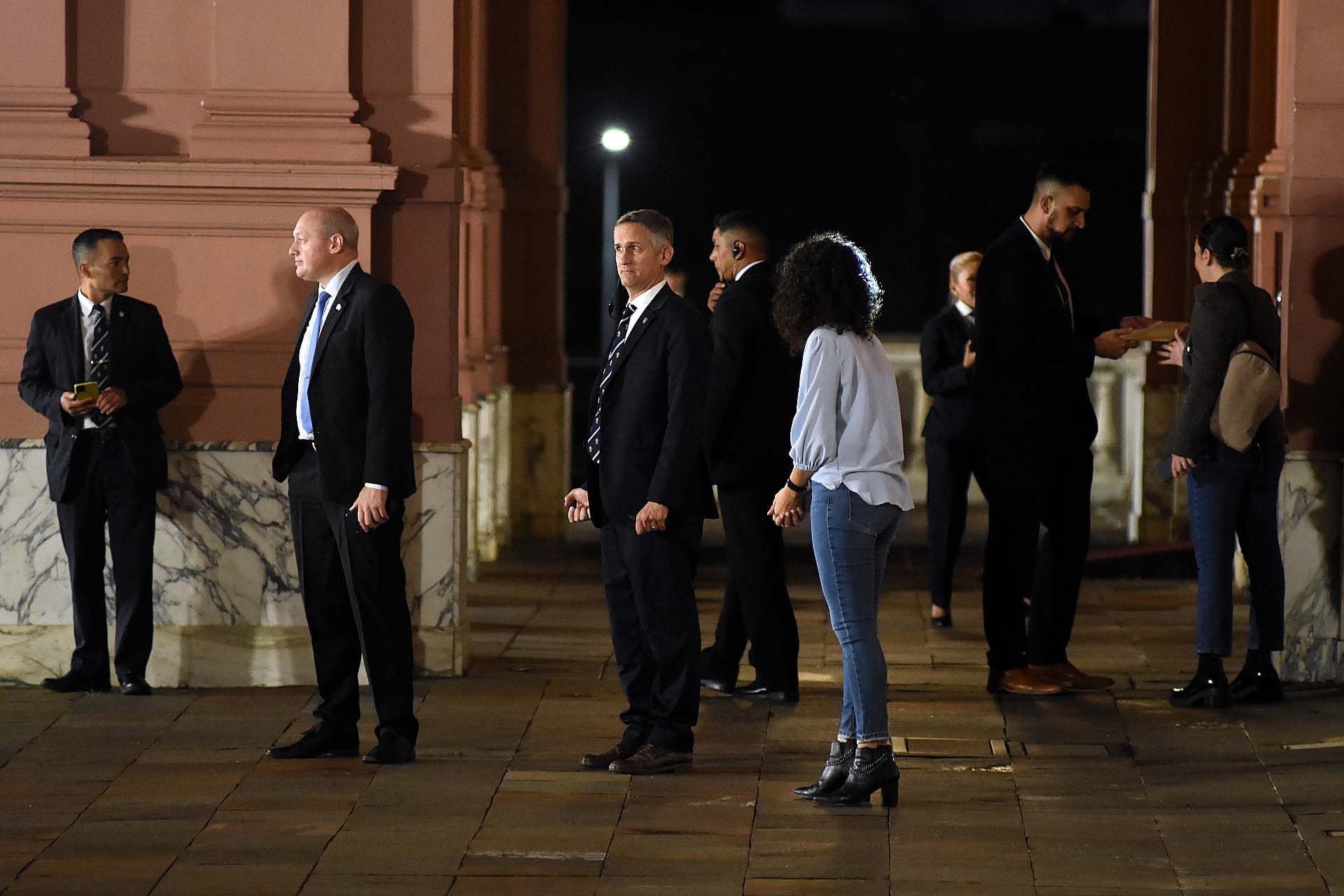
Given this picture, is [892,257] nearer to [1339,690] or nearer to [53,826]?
[1339,690]

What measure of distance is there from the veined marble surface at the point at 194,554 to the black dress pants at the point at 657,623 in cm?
179

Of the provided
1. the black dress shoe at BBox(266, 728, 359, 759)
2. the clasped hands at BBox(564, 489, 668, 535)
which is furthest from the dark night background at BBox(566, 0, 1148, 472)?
the clasped hands at BBox(564, 489, 668, 535)

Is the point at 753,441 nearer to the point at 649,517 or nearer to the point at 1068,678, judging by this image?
the point at 649,517

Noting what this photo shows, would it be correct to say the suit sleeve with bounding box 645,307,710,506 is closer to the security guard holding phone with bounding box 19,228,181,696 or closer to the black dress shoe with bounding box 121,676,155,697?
the security guard holding phone with bounding box 19,228,181,696

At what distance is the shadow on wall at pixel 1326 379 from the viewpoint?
7.91 metres

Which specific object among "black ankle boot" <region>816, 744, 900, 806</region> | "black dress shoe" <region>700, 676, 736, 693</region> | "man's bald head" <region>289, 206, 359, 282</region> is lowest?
"black dress shoe" <region>700, 676, 736, 693</region>

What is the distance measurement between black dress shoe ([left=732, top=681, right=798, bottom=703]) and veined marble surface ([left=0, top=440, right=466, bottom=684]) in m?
1.69

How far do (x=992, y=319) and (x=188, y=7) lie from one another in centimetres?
334

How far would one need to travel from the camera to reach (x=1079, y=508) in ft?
25.5

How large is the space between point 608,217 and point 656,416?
1070 cm

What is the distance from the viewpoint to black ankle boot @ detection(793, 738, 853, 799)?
19.5 feet

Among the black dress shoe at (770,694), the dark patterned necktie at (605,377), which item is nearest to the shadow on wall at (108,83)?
the dark patterned necktie at (605,377)

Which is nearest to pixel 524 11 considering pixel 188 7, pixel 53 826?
pixel 188 7

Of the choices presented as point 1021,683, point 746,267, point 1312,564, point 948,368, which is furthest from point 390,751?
point 948,368
